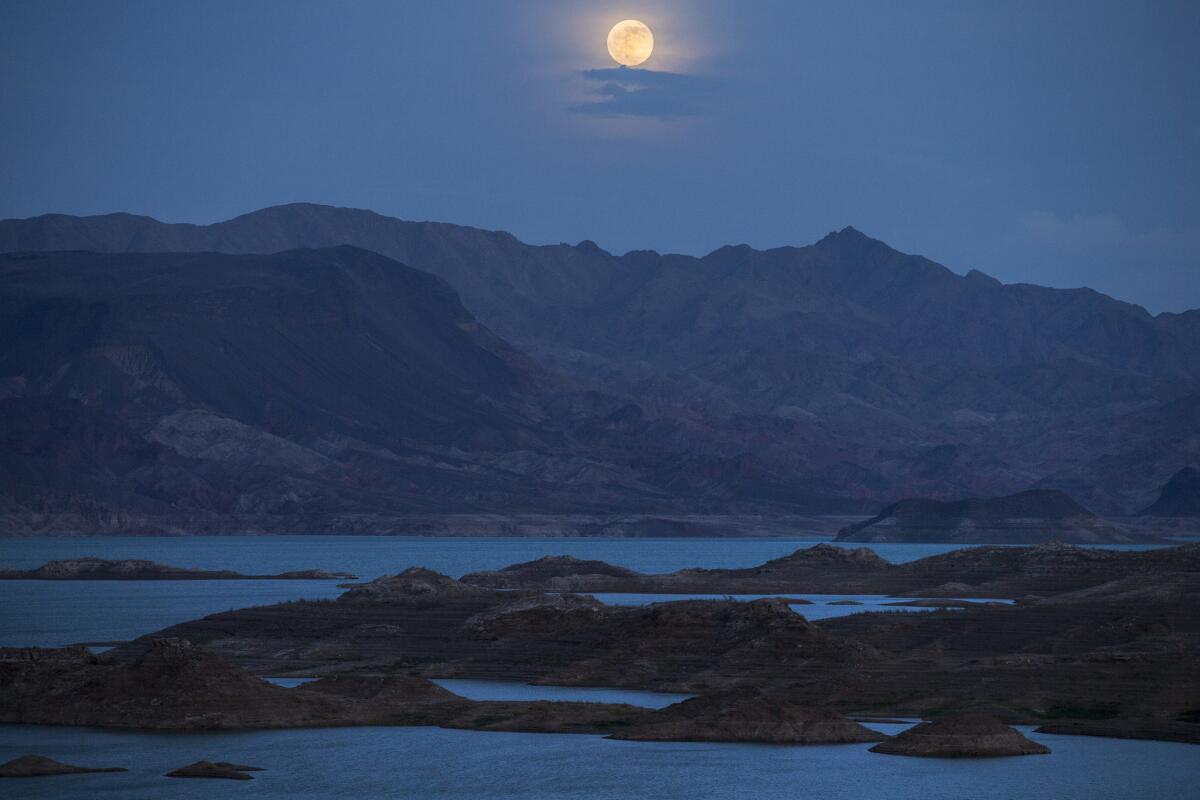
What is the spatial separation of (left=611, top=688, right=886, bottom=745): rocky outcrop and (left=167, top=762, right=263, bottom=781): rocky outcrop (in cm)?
1538

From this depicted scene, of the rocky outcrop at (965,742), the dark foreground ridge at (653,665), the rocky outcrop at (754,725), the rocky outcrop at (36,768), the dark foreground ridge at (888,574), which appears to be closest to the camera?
the rocky outcrop at (36,768)

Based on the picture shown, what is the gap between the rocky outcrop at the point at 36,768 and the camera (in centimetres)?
6212

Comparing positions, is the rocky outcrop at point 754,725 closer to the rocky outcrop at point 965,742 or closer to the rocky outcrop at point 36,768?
the rocky outcrop at point 965,742

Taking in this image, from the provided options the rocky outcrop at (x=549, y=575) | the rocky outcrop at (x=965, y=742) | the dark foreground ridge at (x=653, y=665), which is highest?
the rocky outcrop at (x=549, y=575)

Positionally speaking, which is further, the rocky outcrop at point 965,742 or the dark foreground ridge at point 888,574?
the dark foreground ridge at point 888,574

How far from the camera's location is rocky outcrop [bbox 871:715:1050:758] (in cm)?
6575

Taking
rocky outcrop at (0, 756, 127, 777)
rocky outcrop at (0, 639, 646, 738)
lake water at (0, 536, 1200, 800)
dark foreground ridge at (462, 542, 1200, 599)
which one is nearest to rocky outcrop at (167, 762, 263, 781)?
lake water at (0, 536, 1200, 800)

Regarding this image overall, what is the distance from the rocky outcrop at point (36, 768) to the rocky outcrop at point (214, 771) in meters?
3.28

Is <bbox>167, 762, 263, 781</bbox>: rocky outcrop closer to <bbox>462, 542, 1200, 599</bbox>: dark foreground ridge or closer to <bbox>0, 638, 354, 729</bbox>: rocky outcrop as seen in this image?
<bbox>0, 638, 354, 729</bbox>: rocky outcrop

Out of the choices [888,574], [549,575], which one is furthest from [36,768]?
[888,574]

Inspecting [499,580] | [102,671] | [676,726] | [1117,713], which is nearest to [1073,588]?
[499,580]

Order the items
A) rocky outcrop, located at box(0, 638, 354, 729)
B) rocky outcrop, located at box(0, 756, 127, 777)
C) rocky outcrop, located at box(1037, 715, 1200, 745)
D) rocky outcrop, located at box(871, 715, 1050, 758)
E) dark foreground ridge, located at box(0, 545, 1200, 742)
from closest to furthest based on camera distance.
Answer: rocky outcrop, located at box(0, 756, 127, 777) → rocky outcrop, located at box(871, 715, 1050, 758) → rocky outcrop, located at box(1037, 715, 1200, 745) → rocky outcrop, located at box(0, 638, 354, 729) → dark foreground ridge, located at box(0, 545, 1200, 742)

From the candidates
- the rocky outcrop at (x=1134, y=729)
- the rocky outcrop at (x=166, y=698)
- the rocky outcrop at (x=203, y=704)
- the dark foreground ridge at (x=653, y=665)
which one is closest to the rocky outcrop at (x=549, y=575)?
the dark foreground ridge at (x=653, y=665)

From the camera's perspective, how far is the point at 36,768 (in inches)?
2454
